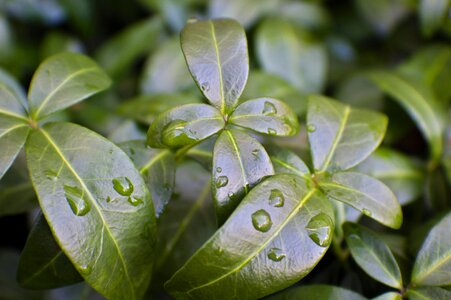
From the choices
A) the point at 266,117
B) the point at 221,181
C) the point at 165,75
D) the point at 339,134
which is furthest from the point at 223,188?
the point at 165,75

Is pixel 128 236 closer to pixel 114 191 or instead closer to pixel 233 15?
pixel 114 191

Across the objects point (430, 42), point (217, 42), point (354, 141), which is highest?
point (217, 42)

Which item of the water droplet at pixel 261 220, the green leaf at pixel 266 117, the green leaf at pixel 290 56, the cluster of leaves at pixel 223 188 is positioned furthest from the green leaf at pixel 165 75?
the water droplet at pixel 261 220

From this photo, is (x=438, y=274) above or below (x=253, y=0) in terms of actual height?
below

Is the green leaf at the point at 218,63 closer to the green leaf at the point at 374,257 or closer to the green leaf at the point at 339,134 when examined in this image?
the green leaf at the point at 339,134

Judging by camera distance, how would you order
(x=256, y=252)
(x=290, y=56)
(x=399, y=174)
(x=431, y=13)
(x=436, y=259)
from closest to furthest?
(x=256, y=252) → (x=436, y=259) → (x=399, y=174) → (x=431, y=13) → (x=290, y=56)

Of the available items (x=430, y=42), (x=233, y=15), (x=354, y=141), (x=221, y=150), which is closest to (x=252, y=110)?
(x=221, y=150)

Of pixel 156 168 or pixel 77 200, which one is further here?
pixel 156 168

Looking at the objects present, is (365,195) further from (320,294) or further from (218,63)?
(218,63)
